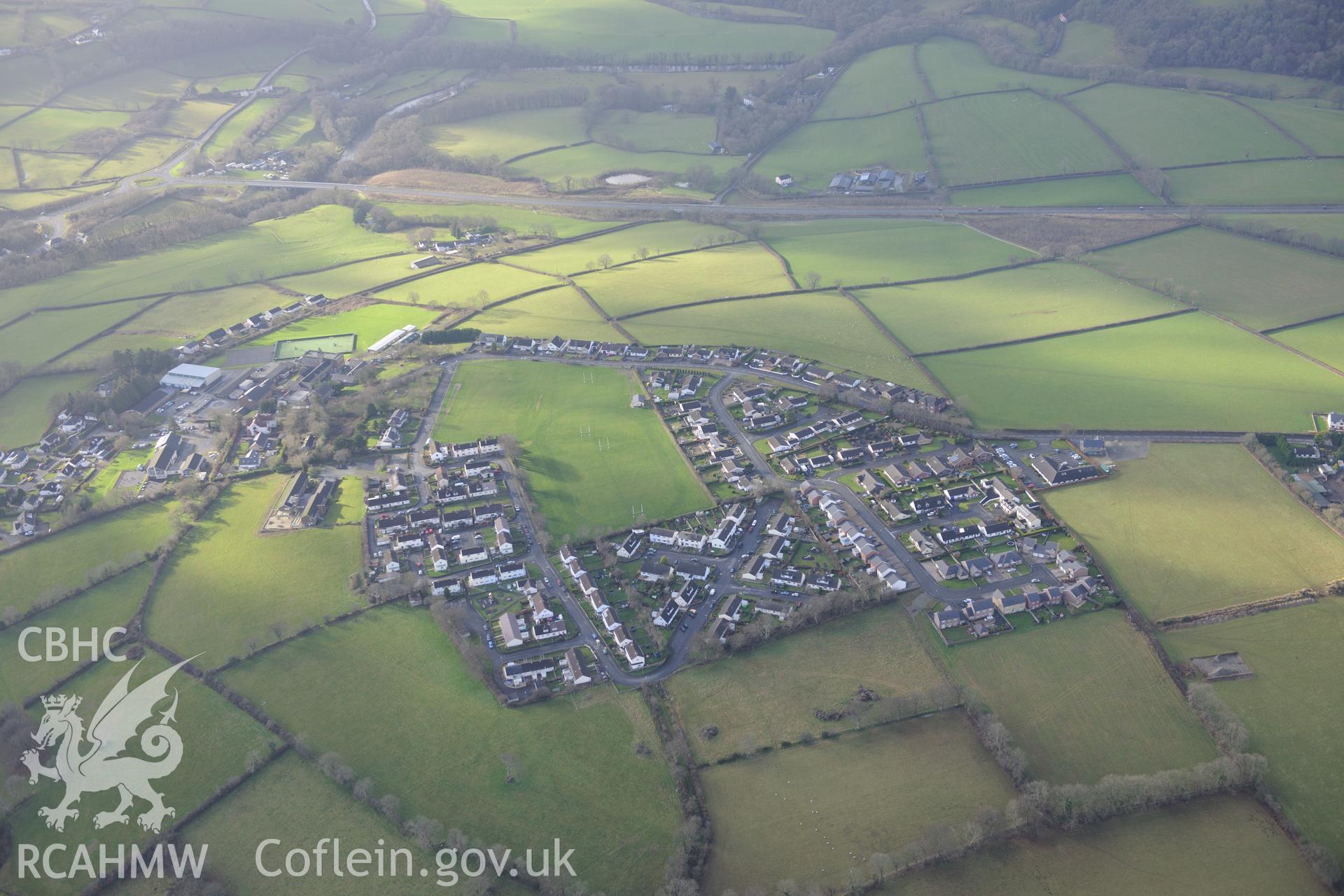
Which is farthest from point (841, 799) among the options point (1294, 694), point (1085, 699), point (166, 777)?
point (166, 777)

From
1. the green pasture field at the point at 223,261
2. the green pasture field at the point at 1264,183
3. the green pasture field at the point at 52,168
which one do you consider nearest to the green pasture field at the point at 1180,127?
the green pasture field at the point at 1264,183

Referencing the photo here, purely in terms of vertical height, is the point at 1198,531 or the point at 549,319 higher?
the point at 1198,531

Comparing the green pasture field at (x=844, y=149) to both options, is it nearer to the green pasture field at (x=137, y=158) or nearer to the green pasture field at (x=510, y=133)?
the green pasture field at (x=510, y=133)

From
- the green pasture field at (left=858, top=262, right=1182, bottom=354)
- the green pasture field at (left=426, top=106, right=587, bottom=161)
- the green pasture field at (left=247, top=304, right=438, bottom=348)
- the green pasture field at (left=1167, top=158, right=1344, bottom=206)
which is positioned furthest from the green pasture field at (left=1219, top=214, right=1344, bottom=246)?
the green pasture field at (left=426, top=106, right=587, bottom=161)

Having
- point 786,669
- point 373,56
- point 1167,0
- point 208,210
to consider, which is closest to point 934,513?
point 786,669

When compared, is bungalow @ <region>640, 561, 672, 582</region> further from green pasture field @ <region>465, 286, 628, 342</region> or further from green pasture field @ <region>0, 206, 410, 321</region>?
green pasture field @ <region>0, 206, 410, 321</region>

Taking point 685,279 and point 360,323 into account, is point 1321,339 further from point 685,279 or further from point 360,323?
point 360,323
